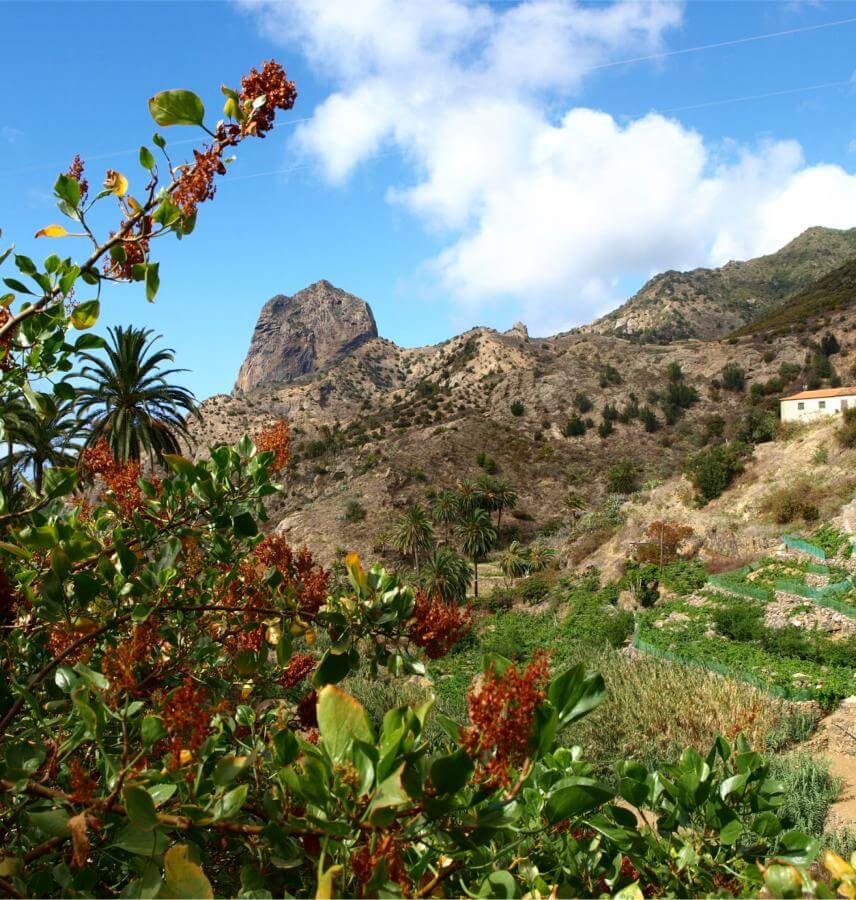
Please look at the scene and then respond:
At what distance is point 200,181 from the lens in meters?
1.61

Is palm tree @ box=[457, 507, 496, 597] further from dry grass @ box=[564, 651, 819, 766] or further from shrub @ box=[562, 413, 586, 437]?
dry grass @ box=[564, 651, 819, 766]

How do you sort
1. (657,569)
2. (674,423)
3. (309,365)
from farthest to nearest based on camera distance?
(309,365) → (674,423) → (657,569)

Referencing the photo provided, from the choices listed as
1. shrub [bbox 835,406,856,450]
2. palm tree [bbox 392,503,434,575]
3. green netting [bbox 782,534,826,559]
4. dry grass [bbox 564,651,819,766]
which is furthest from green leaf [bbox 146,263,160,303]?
palm tree [bbox 392,503,434,575]

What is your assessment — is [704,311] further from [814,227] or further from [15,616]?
[15,616]

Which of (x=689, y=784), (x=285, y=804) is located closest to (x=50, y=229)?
(x=285, y=804)

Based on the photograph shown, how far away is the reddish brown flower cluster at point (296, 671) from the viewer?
243 cm

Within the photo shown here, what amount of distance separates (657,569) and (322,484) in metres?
32.9

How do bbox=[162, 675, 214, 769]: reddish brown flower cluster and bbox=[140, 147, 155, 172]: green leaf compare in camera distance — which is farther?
bbox=[140, 147, 155, 172]: green leaf

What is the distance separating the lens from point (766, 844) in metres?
1.60

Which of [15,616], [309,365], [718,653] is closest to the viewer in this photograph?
[15,616]

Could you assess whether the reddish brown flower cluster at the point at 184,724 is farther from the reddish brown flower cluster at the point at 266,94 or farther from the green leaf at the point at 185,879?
the reddish brown flower cluster at the point at 266,94

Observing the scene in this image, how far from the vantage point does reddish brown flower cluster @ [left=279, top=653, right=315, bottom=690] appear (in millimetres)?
2434

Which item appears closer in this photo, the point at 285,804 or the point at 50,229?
the point at 285,804

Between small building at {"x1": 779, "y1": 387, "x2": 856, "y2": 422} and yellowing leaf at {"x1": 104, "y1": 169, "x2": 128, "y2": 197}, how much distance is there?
110ft
